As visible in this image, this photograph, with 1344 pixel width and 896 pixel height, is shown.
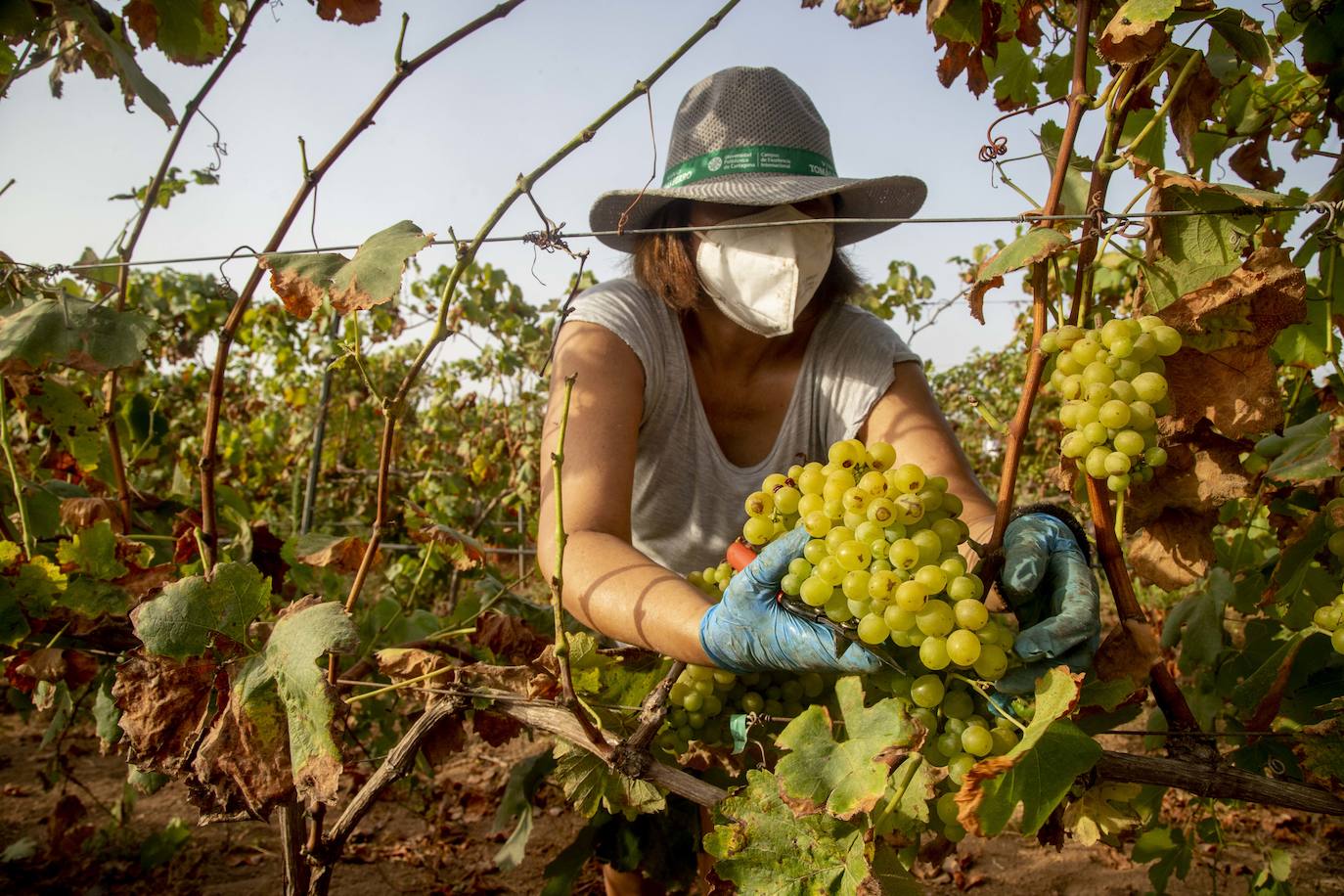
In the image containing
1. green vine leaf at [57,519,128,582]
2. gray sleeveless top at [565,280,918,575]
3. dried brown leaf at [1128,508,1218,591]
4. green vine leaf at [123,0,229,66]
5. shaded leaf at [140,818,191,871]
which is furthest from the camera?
shaded leaf at [140,818,191,871]

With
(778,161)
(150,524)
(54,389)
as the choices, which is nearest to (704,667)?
(778,161)

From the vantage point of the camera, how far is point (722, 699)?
1.56 meters

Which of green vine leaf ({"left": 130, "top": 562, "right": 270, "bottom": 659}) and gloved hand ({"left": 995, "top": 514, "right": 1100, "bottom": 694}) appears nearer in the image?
gloved hand ({"left": 995, "top": 514, "right": 1100, "bottom": 694})

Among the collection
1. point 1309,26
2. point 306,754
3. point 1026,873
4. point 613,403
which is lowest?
point 1026,873

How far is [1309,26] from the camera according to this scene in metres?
1.65

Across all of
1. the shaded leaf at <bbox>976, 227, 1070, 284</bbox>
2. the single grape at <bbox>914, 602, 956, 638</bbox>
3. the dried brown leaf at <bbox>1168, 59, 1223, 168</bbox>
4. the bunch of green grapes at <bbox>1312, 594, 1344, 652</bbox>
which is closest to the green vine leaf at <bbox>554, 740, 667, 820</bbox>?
the single grape at <bbox>914, 602, 956, 638</bbox>

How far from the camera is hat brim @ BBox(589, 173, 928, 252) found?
1969 millimetres

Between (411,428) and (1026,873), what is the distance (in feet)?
22.5

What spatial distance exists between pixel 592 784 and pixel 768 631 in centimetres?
49

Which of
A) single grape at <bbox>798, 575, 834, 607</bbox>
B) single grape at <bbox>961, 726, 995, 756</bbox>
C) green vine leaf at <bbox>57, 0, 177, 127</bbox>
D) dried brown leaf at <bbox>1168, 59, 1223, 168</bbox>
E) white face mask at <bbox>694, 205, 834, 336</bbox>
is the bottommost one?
single grape at <bbox>961, 726, 995, 756</bbox>

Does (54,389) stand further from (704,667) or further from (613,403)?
(704,667)

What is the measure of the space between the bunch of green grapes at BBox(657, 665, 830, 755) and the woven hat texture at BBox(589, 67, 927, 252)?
1133mm

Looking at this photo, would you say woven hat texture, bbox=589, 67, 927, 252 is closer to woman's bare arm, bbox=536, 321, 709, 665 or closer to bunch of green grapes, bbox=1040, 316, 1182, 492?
woman's bare arm, bbox=536, 321, 709, 665

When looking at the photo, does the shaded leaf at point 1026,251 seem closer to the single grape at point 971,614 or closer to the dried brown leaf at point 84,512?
the single grape at point 971,614
